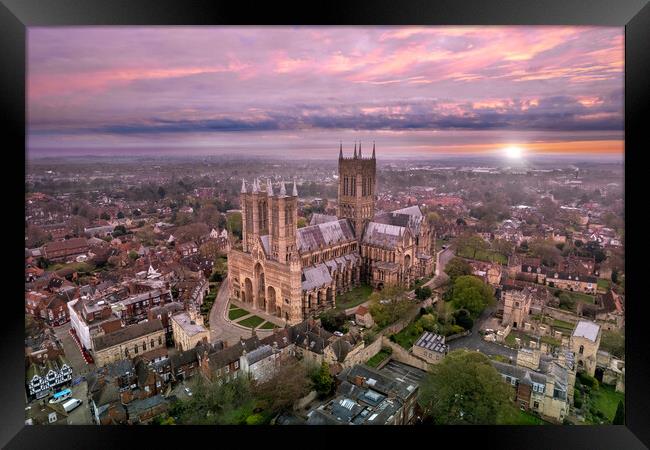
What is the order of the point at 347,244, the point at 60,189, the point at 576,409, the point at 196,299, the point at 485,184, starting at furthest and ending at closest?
the point at 347,244 < the point at 196,299 < the point at 485,184 < the point at 60,189 < the point at 576,409

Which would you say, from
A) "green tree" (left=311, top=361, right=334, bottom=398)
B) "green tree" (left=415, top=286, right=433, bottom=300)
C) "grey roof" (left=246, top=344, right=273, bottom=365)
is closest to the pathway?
"grey roof" (left=246, top=344, right=273, bottom=365)

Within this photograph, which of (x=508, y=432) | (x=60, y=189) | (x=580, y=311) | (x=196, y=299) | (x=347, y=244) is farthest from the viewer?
(x=347, y=244)

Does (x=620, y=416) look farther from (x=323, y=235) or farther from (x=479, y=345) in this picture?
(x=323, y=235)

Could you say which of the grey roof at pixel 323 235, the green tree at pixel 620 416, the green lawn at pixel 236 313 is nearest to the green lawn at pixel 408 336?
the green tree at pixel 620 416

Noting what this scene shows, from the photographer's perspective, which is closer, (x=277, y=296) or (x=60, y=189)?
(x=60, y=189)

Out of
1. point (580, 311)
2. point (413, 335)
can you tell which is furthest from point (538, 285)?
point (413, 335)

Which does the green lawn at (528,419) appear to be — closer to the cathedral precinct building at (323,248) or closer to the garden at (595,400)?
the garden at (595,400)

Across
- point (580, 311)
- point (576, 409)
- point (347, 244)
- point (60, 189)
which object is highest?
point (60, 189)

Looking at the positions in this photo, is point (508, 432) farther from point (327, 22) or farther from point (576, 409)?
point (327, 22)
